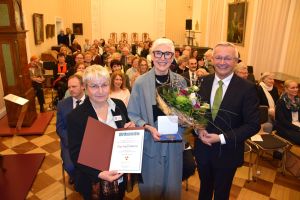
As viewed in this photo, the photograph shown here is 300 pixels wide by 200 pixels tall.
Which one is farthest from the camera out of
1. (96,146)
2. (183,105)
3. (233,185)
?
(233,185)

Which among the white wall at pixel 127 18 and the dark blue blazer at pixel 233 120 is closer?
the dark blue blazer at pixel 233 120

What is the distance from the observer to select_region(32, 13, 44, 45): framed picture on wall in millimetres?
10164

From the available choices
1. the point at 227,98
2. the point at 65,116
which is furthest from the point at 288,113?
the point at 65,116

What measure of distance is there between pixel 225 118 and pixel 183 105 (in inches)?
19.0

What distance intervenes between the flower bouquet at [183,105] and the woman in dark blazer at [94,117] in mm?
366

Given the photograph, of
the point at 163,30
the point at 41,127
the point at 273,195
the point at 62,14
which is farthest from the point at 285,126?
the point at 62,14

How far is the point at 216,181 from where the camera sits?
249 cm

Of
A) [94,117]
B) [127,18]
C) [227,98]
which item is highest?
[127,18]

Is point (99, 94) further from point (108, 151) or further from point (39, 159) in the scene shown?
point (39, 159)

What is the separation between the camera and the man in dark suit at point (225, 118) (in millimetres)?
2197

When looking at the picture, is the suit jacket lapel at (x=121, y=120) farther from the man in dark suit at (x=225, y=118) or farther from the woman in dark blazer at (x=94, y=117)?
the man in dark suit at (x=225, y=118)

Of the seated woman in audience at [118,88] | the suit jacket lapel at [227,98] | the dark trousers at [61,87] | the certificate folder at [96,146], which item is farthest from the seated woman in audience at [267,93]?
the dark trousers at [61,87]

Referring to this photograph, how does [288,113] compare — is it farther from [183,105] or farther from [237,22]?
[237,22]

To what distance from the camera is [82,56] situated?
7043 mm
